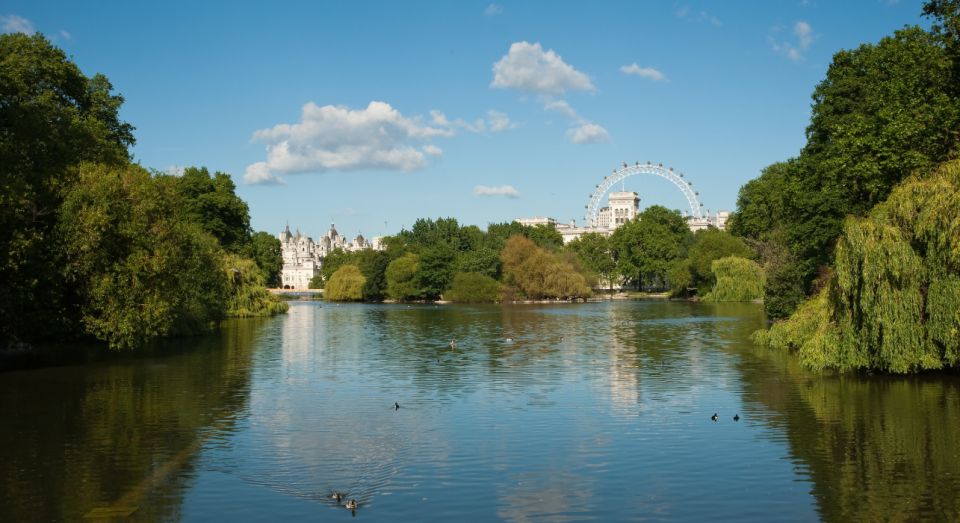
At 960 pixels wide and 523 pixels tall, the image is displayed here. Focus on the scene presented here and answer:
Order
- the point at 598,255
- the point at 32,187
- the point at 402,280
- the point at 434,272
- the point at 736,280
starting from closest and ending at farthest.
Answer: the point at 32,187 → the point at 736,280 → the point at 434,272 → the point at 402,280 → the point at 598,255

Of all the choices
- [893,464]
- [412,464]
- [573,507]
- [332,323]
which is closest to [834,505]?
[893,464]

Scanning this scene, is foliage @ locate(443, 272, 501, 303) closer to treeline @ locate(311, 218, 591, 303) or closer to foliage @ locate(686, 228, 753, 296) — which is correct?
treeline @ locate(311, 218, 591, 303)

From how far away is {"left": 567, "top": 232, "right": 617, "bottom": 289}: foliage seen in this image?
473 feet

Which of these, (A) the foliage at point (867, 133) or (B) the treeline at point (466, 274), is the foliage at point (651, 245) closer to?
(B) the treeline at point (466, 274)

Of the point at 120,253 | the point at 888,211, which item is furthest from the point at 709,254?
the point at 120,253

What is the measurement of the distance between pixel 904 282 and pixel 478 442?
14905 mm

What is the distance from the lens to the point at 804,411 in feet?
76.9

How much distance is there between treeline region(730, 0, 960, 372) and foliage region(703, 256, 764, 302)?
175 ft

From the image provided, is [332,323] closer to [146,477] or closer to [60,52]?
[60,52]

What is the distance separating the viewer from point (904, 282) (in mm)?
26375

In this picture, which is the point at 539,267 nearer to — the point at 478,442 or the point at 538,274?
the point at 538,274

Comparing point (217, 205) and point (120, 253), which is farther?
point (217, 205)

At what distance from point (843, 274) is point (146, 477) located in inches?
851

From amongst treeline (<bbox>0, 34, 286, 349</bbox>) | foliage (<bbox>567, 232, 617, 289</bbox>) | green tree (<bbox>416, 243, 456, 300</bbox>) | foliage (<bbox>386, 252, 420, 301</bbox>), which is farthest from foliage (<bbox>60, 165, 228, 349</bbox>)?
foliage (<bbox>567, 232, 617, 289</bbox>)
